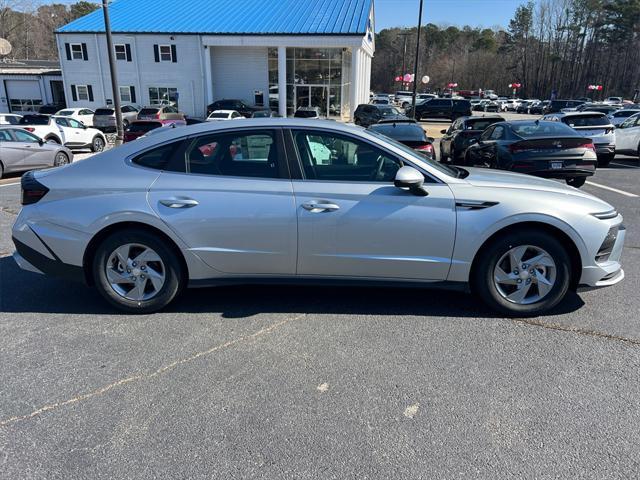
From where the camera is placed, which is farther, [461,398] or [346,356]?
[346,356]

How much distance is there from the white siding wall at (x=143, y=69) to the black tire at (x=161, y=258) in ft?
121

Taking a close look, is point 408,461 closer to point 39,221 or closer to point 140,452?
point 140,452

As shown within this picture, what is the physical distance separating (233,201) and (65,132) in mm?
16544

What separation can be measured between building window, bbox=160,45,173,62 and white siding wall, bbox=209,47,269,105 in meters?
3.27

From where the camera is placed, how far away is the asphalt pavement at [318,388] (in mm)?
2350

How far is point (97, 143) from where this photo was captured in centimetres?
1877

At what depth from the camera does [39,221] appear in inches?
152

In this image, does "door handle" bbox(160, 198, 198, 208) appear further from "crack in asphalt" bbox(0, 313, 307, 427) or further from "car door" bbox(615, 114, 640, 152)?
"car door" bbox(615, 114, 640, 152)

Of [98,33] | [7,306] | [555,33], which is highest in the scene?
[555,33]

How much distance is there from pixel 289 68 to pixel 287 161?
37228 mm

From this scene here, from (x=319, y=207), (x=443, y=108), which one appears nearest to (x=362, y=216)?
(x=319, y=207)

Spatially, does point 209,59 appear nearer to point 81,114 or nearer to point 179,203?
point 81,114

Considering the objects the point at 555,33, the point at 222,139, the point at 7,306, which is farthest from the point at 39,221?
the point at 555,33

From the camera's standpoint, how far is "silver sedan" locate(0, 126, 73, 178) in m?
12.0
